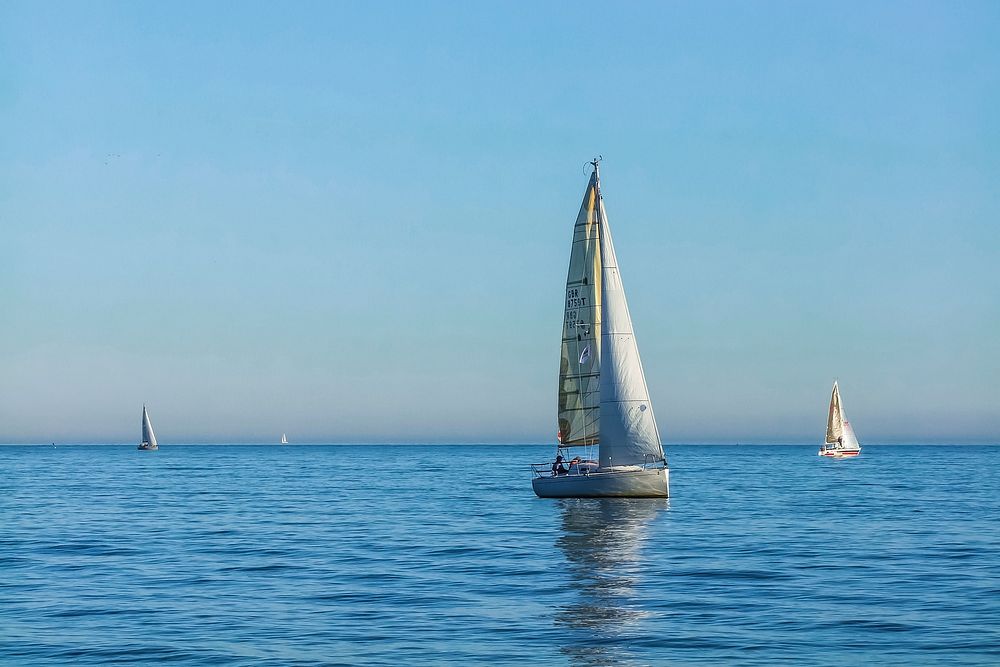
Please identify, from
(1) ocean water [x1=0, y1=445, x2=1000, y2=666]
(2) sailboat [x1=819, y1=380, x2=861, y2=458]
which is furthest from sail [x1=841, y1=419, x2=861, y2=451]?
(1) ocean water [x1=0, y1=445, x2=1000, y2=666]

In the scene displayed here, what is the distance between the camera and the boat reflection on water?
2519cm

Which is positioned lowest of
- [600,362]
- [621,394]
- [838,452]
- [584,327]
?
[838,452]

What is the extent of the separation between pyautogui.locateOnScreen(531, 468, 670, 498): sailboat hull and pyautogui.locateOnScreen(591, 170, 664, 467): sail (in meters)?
1.37

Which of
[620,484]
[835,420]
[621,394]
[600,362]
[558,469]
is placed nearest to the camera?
[620,484]

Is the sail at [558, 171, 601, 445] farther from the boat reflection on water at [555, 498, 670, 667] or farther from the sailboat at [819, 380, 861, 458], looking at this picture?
the sailboat at [819, 380, 861, 458]

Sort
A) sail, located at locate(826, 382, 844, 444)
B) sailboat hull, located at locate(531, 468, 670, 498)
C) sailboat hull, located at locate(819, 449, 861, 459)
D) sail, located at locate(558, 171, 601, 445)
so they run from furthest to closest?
1. sailboat hull, located at locate(819, 449, 861, 459)
2. sail, located at locate(826, 382, 844, 444)
3. sail, located at locate(558, 171, 601, 445)
4. sailboat hull, located at locate(531, 468, 670, 498)

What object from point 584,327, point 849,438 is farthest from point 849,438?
point 584,327

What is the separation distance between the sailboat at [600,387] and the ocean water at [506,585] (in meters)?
1.91

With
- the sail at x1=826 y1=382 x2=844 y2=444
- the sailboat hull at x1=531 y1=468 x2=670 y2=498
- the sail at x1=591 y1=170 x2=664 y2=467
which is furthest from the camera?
the sail at x1=826 y1=382 x2=844 y2=444

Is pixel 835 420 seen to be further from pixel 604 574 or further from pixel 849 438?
pixel 604 574

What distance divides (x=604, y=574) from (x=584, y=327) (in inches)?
1225

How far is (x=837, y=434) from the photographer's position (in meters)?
162

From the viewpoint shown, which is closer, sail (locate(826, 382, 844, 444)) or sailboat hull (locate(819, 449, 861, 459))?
sail (locate(826, 382, 844, 444))

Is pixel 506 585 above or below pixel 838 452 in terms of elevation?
below
